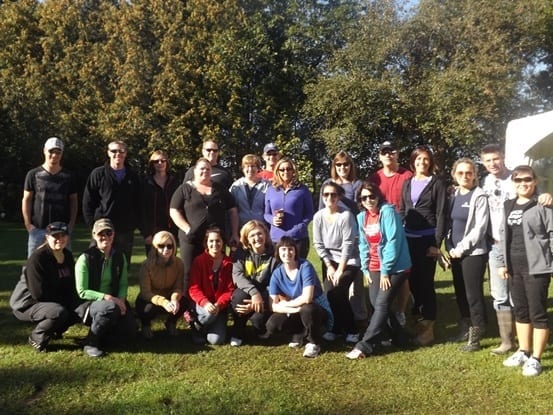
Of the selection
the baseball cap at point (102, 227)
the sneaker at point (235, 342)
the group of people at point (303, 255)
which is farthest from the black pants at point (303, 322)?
the baseball cap at point (102, 227)

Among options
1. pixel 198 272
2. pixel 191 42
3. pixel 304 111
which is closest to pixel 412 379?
pixel 198 272

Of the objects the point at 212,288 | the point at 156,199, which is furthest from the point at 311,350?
the point at 156,199

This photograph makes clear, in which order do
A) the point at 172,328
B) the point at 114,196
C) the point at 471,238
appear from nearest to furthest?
the point at 471,238, the point at 172,328, the point at 114,196

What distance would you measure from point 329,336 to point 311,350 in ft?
1.77

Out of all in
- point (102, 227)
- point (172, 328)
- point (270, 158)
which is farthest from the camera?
point (270, 158)

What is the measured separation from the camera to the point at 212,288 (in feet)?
17.8

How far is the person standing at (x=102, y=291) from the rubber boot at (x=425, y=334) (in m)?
2.91

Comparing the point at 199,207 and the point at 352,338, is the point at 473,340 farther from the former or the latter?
the point at 199,207

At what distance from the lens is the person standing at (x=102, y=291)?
484 cm

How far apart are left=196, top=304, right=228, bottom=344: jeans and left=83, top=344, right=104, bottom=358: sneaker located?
100 cm

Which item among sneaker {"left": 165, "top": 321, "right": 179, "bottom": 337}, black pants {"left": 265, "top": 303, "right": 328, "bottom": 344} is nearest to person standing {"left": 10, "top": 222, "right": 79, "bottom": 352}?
sneaker {"left": 165, "top": 321, "right": 179, "bottom": 337}

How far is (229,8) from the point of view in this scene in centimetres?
2209

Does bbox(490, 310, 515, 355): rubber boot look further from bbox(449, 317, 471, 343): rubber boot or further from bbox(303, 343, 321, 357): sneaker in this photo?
bbox(303, 343, 321, 357): sneaker

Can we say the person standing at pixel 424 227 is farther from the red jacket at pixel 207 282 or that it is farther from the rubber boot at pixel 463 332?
the red jacket at pixel 207 282
